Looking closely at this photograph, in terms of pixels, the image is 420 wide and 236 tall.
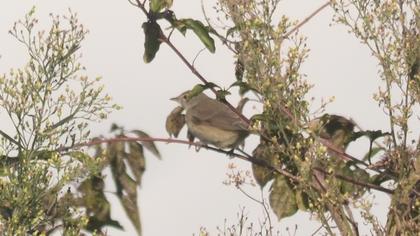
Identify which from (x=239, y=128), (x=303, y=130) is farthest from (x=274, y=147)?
(x=239, y=128)

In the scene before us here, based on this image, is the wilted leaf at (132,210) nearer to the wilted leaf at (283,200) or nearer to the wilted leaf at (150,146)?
the wilted leaf at (150,146)

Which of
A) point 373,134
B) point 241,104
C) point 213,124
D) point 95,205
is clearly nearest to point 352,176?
point 373,134

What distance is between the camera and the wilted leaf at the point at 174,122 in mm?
5766

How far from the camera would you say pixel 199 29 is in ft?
17.9

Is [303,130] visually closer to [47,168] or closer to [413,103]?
[413,103]

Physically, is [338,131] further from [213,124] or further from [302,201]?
[213,124]

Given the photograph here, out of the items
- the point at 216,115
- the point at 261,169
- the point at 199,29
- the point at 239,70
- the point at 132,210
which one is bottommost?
the point at 132,210

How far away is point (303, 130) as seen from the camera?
4535 millimetres

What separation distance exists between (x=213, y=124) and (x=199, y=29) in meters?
2.06

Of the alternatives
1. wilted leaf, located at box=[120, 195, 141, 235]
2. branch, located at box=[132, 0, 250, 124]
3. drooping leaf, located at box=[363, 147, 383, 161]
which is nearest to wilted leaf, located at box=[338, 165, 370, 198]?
drooping leaf, located at box=[363, 147, 383, 161]

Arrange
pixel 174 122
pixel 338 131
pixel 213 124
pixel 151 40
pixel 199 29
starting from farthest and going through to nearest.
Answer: pixel 213 124, pixel 174 122, pixel 151 40, pixel 199 29, pixel 338 131

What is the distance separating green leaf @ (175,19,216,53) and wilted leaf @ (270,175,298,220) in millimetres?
966

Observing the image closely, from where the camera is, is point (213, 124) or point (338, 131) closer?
point (338, 131)

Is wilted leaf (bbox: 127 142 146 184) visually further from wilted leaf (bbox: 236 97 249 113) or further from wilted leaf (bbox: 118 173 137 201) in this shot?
wilted leaf (bbox: 236 97 249 113)
